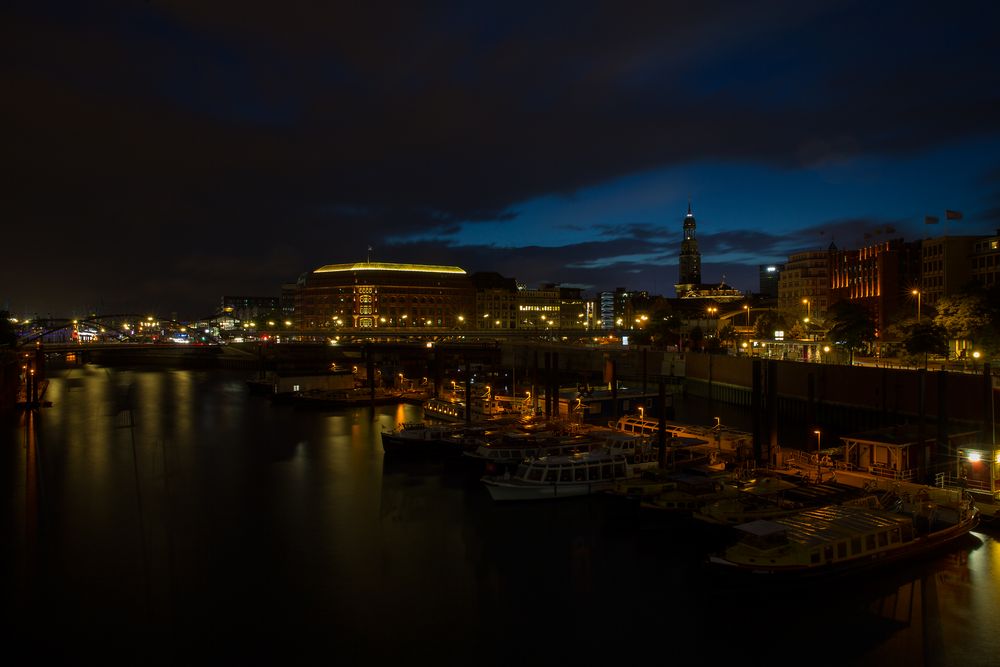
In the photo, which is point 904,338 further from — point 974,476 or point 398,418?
point 398,418

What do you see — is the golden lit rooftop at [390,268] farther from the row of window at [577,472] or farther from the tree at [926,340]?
the row of window at [577,472]

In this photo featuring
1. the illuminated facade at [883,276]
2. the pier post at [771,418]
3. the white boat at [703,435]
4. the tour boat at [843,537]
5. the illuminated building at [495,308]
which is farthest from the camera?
the illuminated building at [495,308]

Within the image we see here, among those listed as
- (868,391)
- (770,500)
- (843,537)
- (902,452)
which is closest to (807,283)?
A: (868,391)

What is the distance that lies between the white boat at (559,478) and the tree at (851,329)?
39809mm

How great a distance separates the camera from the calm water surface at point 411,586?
16000 mm

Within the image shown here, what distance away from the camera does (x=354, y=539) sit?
23594mm

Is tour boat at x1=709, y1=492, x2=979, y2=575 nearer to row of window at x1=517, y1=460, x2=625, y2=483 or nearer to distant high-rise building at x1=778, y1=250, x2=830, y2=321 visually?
row of window at x1=517, y1=460, x2=625, y2=483

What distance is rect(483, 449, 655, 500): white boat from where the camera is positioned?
26297 mm

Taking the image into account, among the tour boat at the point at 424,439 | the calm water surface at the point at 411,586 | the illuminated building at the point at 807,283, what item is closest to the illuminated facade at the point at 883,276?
the illuminated building at the point at 807,283

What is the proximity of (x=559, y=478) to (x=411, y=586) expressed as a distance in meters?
8.87

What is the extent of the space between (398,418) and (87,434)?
22.0 m

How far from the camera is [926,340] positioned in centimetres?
4638

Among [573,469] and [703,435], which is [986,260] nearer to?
[703,435]

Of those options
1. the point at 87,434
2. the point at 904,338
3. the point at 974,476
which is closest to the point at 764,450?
the point at 974,476
